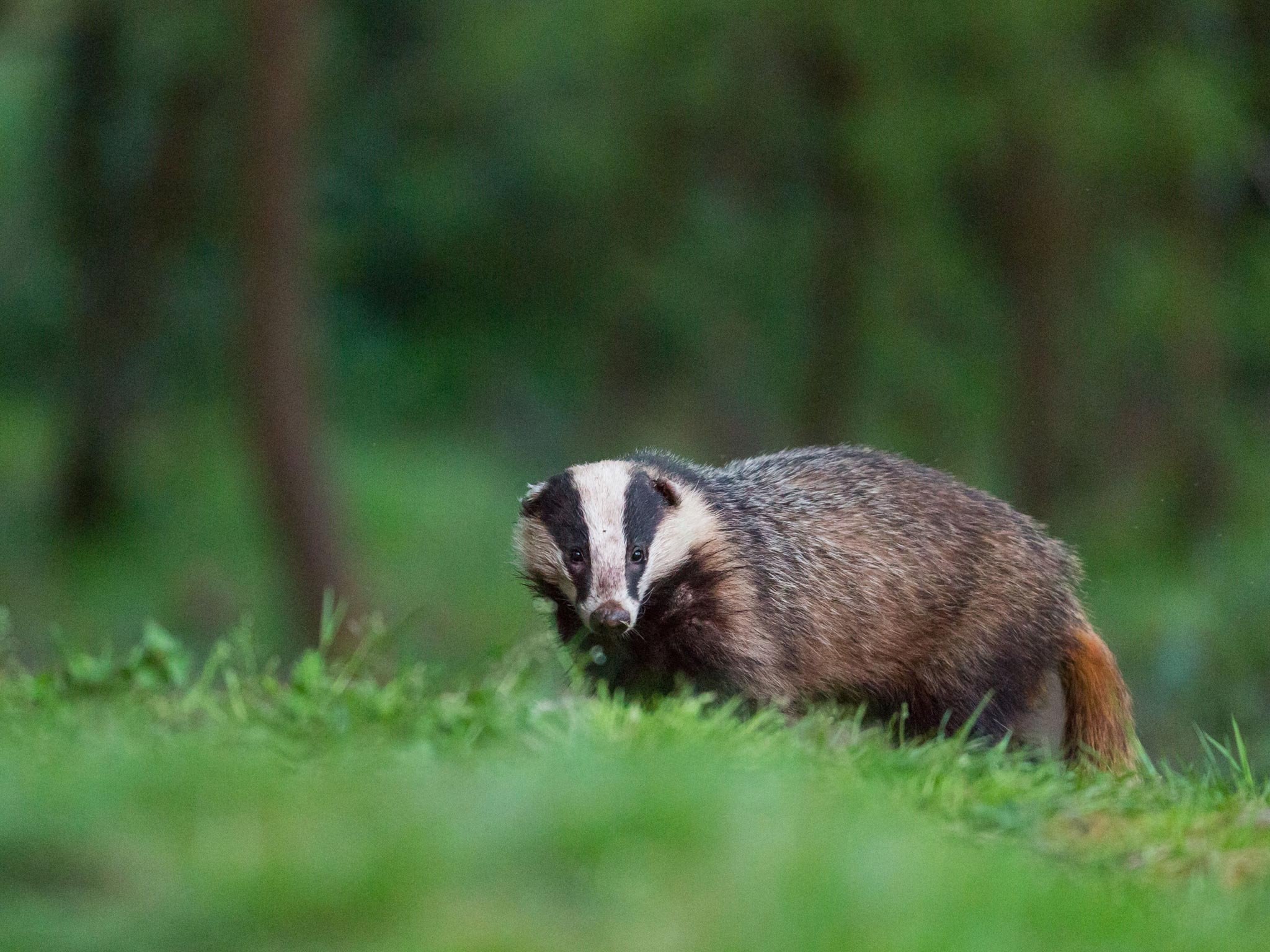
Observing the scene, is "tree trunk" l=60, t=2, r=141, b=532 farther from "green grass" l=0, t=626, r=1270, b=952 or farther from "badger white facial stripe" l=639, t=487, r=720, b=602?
"green grass" l=0, t=626, r=1270, b=952

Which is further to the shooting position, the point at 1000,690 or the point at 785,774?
the point at 1000,690

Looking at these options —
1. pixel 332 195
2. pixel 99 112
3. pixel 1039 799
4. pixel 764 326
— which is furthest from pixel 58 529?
pixel 1039 799

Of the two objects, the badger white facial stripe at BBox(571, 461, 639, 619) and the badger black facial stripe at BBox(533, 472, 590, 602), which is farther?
the badger black facial stripe at BBox(533, 472, 590, 602)

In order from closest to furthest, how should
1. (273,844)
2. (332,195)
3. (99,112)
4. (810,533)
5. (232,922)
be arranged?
(232,922) < (273,844) < (810,533) < (99,112) < (332,195)

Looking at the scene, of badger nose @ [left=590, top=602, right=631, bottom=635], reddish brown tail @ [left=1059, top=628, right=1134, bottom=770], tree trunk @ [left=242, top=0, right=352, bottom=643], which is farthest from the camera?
tree trunk @ [left=242, top=0, right=352, bottom=643]

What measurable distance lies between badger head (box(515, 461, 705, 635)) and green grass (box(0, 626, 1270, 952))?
1036mm

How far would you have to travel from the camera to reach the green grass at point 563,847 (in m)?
2.16

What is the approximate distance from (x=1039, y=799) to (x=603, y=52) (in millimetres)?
8544

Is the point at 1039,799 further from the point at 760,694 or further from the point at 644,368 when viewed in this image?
the point at 644,368

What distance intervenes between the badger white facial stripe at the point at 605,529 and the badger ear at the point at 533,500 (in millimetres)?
118

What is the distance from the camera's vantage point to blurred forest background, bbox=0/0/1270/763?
10.2 metres

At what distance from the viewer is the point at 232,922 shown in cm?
212

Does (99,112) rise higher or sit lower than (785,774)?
higher

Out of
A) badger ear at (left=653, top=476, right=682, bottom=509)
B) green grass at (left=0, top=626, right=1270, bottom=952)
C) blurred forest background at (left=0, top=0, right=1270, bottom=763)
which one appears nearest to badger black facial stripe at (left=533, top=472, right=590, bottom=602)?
badger ear at (left=653, top=476, right=682, bottom=509)
